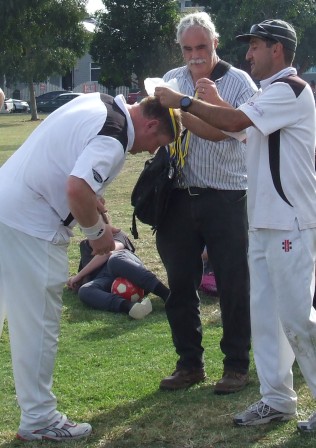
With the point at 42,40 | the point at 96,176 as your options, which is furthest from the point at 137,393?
the point at 42,40

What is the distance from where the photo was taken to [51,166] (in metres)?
Answer: 4.29

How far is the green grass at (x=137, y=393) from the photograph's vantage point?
458cm

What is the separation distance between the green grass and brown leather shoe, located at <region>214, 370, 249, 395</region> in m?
0.05

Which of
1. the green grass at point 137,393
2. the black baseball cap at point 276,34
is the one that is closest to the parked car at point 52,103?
the green grass at point 137,393

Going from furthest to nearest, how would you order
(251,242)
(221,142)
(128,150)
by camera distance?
(221,142), (251,242), (128,150)

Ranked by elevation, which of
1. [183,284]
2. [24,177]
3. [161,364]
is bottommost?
[161,364]

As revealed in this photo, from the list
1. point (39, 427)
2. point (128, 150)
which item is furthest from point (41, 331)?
point (128, 150)

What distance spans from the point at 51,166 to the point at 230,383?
1.89 meters

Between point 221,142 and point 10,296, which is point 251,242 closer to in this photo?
point 221,142

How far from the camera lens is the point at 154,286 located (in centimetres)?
732

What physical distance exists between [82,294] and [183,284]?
2219 millimetres

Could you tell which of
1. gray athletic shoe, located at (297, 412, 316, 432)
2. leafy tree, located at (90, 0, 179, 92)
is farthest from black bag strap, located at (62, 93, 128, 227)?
leafy tree, located at (90, 0, 179, 92)

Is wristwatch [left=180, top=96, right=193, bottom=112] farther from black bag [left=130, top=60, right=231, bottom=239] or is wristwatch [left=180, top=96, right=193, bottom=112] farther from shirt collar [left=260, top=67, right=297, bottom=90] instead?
black bag [left=130, top=60, right=231, bottom=239]

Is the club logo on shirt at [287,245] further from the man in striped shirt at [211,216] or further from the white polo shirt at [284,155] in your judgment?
the man in striped shirt at [211,216]
